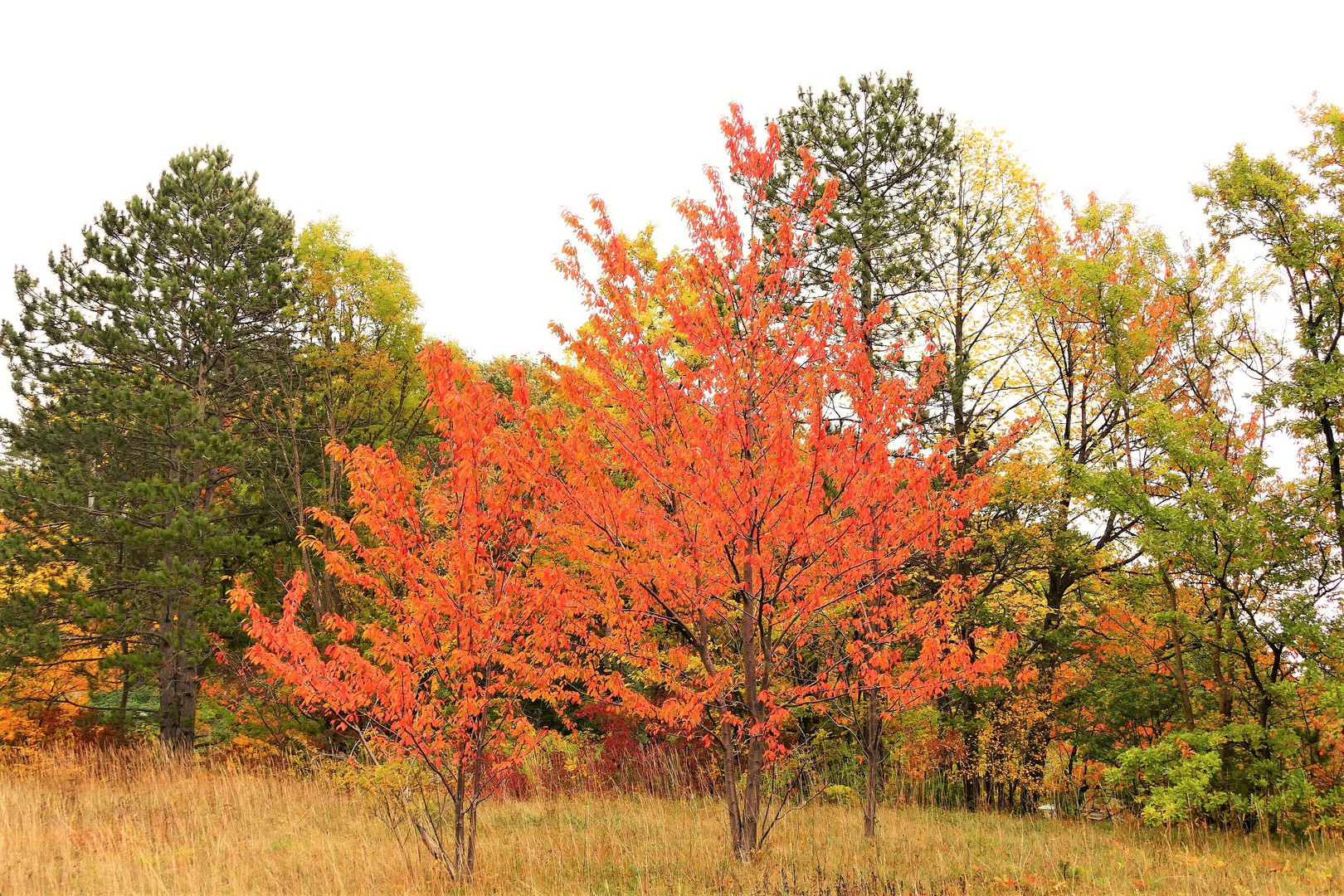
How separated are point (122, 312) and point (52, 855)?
1207 centimetres

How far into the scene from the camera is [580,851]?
29.3ft

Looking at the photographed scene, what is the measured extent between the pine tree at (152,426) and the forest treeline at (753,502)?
11 centimetres

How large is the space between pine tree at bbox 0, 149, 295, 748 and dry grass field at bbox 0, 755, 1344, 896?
354cm

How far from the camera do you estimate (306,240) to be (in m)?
18.1

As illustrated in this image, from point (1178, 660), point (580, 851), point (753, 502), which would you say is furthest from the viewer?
point (1178, 660)

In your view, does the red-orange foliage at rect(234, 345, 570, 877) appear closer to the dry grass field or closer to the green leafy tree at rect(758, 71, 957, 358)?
the dry grass field

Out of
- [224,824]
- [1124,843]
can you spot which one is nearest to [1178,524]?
[1124,843]

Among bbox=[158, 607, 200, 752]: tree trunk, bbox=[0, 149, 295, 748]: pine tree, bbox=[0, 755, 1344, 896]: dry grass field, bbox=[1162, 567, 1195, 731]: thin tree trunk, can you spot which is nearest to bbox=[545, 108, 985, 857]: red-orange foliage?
bbox=[0, 755, 1344, 896]: dry grass field

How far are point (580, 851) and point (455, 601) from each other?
3.64 meters

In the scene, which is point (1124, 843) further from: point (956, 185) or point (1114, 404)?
point (956, 185)

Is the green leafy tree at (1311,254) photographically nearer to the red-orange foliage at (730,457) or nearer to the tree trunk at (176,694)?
the red-orange foliage at (730,457)

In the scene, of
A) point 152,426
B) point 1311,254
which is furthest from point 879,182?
point 152,426

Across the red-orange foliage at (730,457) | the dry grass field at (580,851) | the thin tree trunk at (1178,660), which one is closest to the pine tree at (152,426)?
the dry grass field at (580,851)

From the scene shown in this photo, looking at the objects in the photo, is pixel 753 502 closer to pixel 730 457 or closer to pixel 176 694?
pixel 730 457
